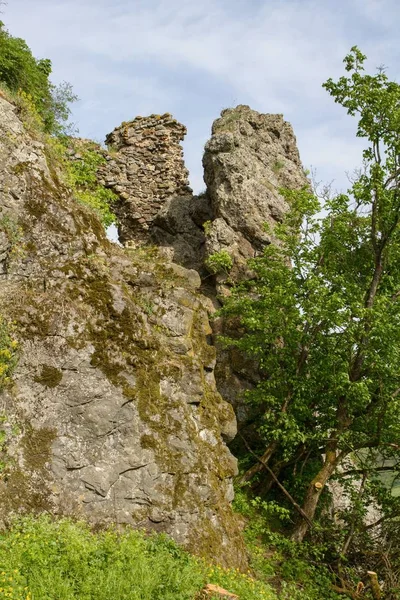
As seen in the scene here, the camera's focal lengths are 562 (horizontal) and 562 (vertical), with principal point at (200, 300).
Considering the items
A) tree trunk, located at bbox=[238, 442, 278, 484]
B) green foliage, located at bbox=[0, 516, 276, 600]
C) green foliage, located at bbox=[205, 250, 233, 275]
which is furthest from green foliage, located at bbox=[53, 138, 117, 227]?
green foliage, located at bbox=[0, 516, 276, 600]

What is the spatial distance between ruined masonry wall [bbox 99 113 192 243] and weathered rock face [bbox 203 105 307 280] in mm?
1187

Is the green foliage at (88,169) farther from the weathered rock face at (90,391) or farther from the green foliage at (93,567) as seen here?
the green foliage at (93,567)

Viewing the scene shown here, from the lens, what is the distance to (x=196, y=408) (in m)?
9.73

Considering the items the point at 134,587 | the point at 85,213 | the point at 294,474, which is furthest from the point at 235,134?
the point at 134,587

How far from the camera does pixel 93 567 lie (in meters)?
6.26

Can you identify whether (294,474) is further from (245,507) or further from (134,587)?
(134,587)

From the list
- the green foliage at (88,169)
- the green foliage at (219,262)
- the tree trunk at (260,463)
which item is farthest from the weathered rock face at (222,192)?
the tree trunk at (260,463)

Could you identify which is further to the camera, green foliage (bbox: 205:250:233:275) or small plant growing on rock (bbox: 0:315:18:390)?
green foliage (bbox: 205:250:233:275)

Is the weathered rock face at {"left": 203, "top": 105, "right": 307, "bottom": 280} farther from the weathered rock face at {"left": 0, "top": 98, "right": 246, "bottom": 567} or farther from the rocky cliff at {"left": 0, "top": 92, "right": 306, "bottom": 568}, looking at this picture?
the weathered rock face at {"left": 0, "top": 98, "right": 246, "bottom": 567}

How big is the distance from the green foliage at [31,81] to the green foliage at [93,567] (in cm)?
777

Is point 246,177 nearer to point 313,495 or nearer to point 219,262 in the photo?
point 219,262

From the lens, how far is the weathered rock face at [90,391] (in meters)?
7.55

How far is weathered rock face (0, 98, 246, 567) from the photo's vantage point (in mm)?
7555

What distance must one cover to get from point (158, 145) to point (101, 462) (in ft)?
42.3
